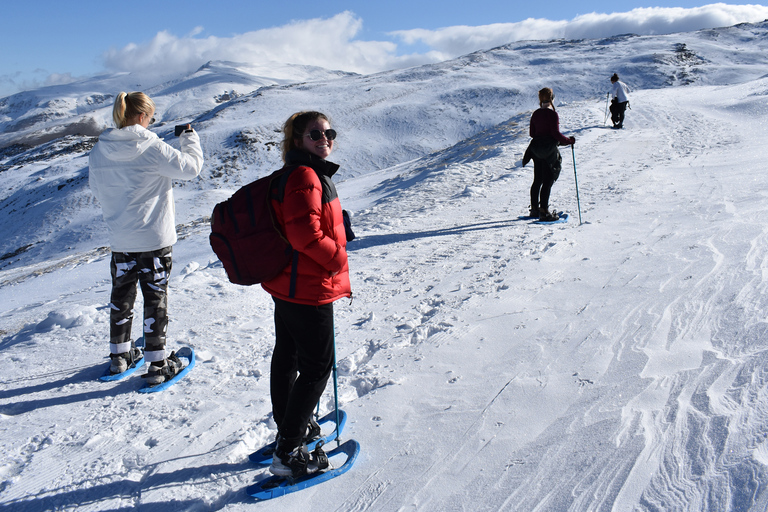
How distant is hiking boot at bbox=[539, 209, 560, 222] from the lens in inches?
289

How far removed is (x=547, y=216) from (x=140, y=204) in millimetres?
5857

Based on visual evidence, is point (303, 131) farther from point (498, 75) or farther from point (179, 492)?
point (498, 75)

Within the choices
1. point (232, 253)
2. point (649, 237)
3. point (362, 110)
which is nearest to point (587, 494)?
point (232, 253)

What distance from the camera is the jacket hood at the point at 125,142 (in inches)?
125

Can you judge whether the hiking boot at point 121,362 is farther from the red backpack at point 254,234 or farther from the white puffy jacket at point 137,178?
the red backpack at point 254,234

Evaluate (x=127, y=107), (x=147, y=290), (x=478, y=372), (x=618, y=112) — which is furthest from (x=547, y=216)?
(x=618, y=112)

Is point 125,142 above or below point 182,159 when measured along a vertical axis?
above

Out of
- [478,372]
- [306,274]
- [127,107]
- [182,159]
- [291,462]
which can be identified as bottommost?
[478,372]

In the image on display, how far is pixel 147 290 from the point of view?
346 centimetres

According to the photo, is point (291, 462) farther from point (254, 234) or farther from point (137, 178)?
point (137, 178)

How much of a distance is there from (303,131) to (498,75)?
50942 mm

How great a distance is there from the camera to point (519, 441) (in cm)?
265

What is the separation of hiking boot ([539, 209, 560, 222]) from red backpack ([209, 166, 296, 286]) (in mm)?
5928

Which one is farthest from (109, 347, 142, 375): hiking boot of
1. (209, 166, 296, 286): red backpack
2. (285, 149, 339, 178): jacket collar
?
(285, 149, 339, 178): jacket collar
